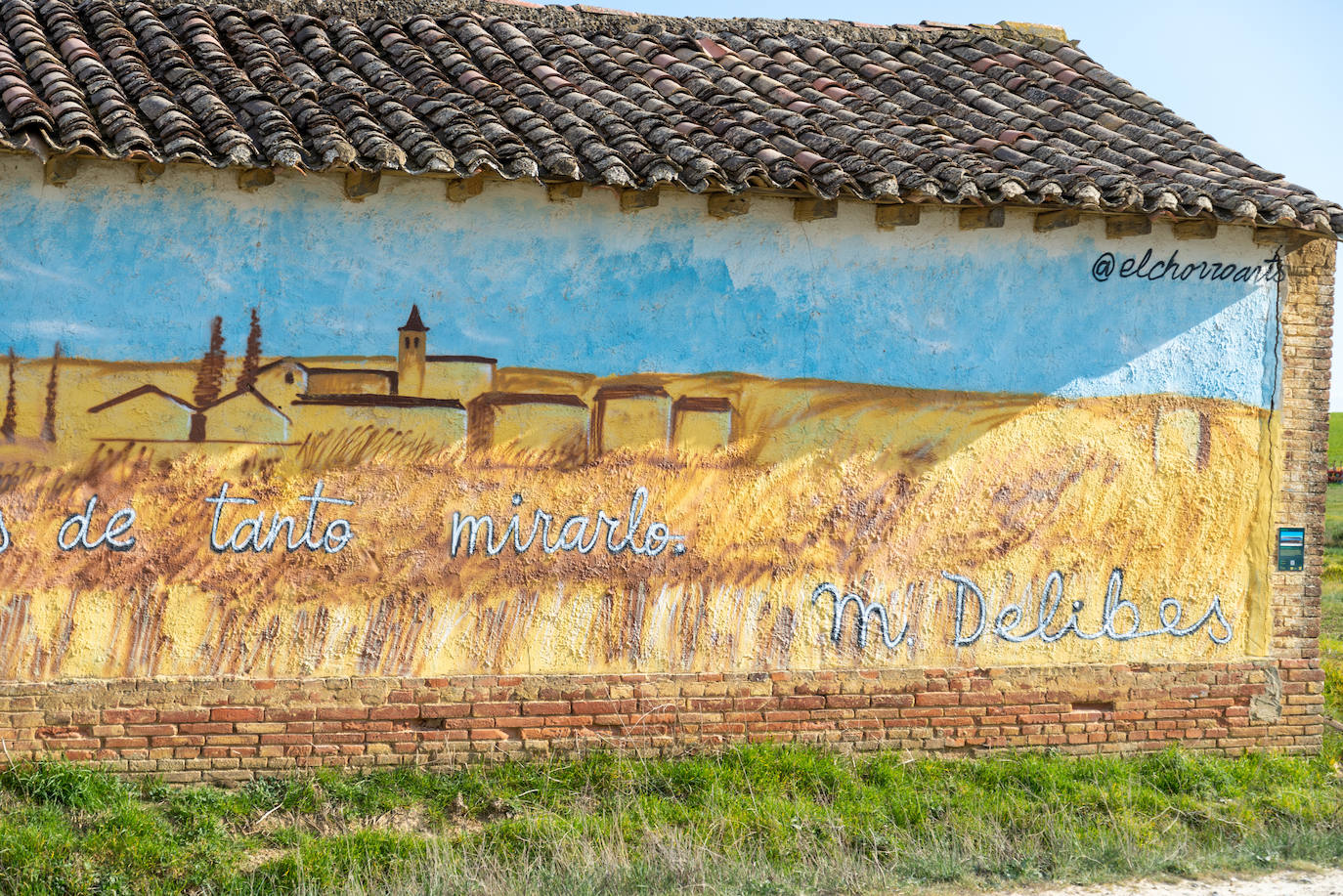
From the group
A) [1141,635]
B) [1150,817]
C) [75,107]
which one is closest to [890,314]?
[1141,635]

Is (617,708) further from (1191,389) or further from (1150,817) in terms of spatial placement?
(1191,389)

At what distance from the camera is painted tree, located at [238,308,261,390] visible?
21.9 ft

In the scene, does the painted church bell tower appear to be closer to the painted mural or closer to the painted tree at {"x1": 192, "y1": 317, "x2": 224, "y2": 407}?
the painted mural

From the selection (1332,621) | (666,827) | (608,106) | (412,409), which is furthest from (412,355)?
(1332,621)

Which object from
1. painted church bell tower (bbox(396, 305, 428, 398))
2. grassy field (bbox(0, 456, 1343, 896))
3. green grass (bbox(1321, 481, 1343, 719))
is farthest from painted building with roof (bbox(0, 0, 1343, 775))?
green grass (bbox(1321, 481, 1343, 719))

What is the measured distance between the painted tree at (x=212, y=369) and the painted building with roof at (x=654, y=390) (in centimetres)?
8

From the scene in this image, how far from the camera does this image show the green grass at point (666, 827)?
5727 millimetres

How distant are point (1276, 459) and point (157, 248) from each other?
6.78 m

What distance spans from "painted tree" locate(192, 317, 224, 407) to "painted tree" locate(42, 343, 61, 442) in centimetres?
68

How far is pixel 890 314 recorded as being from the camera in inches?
293

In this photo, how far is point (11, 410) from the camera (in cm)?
639
